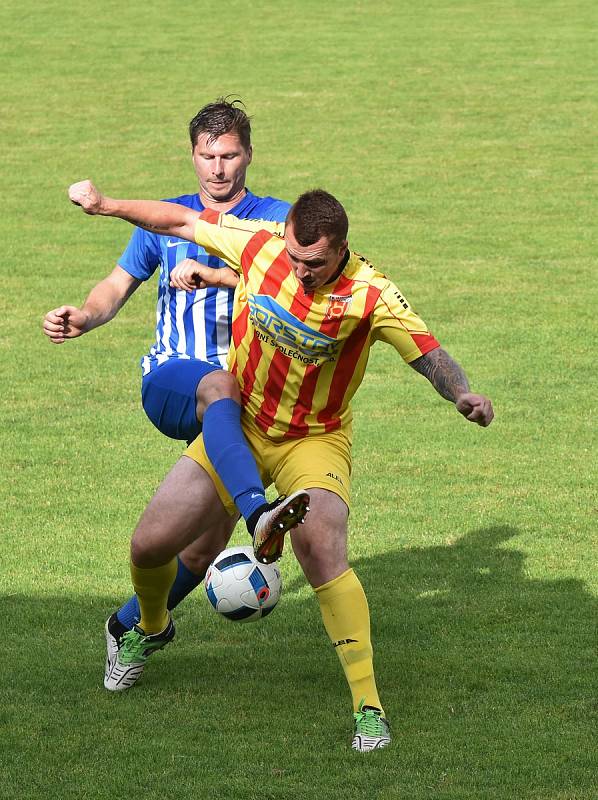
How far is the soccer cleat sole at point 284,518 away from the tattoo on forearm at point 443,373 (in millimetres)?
803

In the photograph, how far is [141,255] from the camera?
684 cm

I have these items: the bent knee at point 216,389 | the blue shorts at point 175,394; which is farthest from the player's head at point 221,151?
the bent knee at point 216,389

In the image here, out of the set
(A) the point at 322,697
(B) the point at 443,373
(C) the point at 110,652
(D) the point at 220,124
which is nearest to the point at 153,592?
(C) the point at 110,652

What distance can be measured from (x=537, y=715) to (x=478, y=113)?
17242mm

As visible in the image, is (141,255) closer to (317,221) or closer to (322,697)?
(317,221)

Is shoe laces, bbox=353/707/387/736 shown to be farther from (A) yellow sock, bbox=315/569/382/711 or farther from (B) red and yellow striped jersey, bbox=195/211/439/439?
(B) red and yellow striped jersey, bbox=195/211/439/439

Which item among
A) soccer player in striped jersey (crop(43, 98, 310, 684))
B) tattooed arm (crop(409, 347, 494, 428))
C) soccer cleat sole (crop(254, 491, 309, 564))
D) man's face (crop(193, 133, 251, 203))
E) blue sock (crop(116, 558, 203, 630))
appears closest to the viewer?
soccer cleat sole (crop(254, 491, 309, 564))

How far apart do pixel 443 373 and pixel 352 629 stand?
1106 mm

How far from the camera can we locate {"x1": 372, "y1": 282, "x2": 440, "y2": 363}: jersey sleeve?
5.73 m

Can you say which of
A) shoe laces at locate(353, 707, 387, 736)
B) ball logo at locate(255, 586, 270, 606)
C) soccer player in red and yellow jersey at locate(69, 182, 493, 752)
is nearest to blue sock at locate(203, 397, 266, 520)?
soccer player in red and yellow jersey at locate(69, 182, 493, 752)

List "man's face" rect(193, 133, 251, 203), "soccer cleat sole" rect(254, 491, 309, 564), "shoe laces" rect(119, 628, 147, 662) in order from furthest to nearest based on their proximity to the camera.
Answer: "man's face" rect(193, 133, 251, 203) → "shoe laces" rect(119, 628, 147, 662) → "soccer cleat sole" rect(254, 491, 309, 564)

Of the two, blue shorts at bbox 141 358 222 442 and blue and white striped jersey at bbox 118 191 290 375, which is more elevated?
blue and white striped jersey at bbox 118 191 290 375

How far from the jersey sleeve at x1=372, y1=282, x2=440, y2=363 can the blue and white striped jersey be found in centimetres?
112

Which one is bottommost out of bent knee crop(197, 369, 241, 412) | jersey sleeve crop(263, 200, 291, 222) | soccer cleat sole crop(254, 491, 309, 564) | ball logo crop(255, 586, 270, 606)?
ball logo crop(255, 586, 270, 606)
